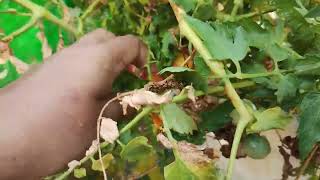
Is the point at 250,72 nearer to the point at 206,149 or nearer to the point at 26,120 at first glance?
the point at 206,149

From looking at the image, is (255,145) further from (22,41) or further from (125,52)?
(22,41)

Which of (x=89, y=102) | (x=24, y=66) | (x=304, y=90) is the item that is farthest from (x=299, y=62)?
(x=24, y=66)

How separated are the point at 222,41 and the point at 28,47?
41cm

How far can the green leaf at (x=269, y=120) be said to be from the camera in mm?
470

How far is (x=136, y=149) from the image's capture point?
0.50m

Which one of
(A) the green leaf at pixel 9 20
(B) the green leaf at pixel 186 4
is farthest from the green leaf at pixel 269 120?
(A) the green leaf at pixel 9 20

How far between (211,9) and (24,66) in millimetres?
254

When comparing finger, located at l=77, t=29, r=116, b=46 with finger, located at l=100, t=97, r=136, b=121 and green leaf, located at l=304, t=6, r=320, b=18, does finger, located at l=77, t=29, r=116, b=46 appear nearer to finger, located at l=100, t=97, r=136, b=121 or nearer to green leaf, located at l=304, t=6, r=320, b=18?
finger, located at l=100, t=97, r=136, b=121

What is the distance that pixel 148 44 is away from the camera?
0.66m

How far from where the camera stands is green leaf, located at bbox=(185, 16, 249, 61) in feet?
1.51

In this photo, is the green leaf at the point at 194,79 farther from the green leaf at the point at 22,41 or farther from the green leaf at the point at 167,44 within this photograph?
the green leaf at the point at 22,41

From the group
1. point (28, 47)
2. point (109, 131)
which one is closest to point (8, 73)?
point (28, 47)

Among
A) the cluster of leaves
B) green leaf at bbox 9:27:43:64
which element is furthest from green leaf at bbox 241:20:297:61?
green leaf at bbox 9:27:43:64

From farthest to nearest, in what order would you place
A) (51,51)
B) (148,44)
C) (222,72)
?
(51,51) < (148,44) < (222,72)
